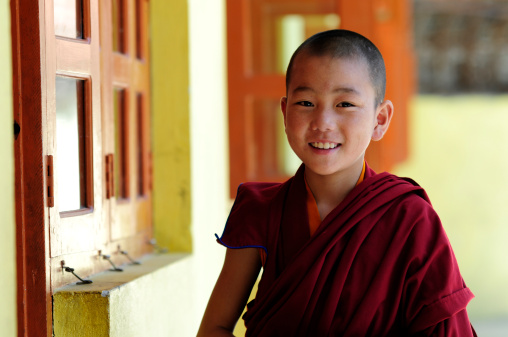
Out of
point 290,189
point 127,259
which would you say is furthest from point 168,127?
point 290,189

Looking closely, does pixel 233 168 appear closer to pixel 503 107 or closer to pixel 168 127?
pixel 168 127

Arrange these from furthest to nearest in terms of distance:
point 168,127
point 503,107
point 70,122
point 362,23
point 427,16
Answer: point 427,16 → point 503,107 → point 362,23 → point 168,127 → point 70,122

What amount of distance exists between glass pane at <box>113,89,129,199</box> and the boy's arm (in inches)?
24.1

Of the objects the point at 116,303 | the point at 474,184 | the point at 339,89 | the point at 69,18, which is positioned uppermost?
the point at 69,18

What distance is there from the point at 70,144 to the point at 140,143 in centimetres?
54

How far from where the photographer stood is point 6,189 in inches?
53.9

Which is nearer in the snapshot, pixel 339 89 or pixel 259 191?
pixel 339 89

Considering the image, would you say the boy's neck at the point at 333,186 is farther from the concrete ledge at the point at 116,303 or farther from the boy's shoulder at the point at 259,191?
the concrete ledge at the point at 116,303

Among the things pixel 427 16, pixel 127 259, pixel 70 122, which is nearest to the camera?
pixel 70 122

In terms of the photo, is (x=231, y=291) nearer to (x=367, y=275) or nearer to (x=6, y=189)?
(x=367, y=275)

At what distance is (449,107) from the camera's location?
896 cm

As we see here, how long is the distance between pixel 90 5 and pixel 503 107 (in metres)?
7.72

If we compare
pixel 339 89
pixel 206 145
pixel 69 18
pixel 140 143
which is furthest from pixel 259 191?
pixel 206 145

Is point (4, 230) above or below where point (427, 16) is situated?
below
